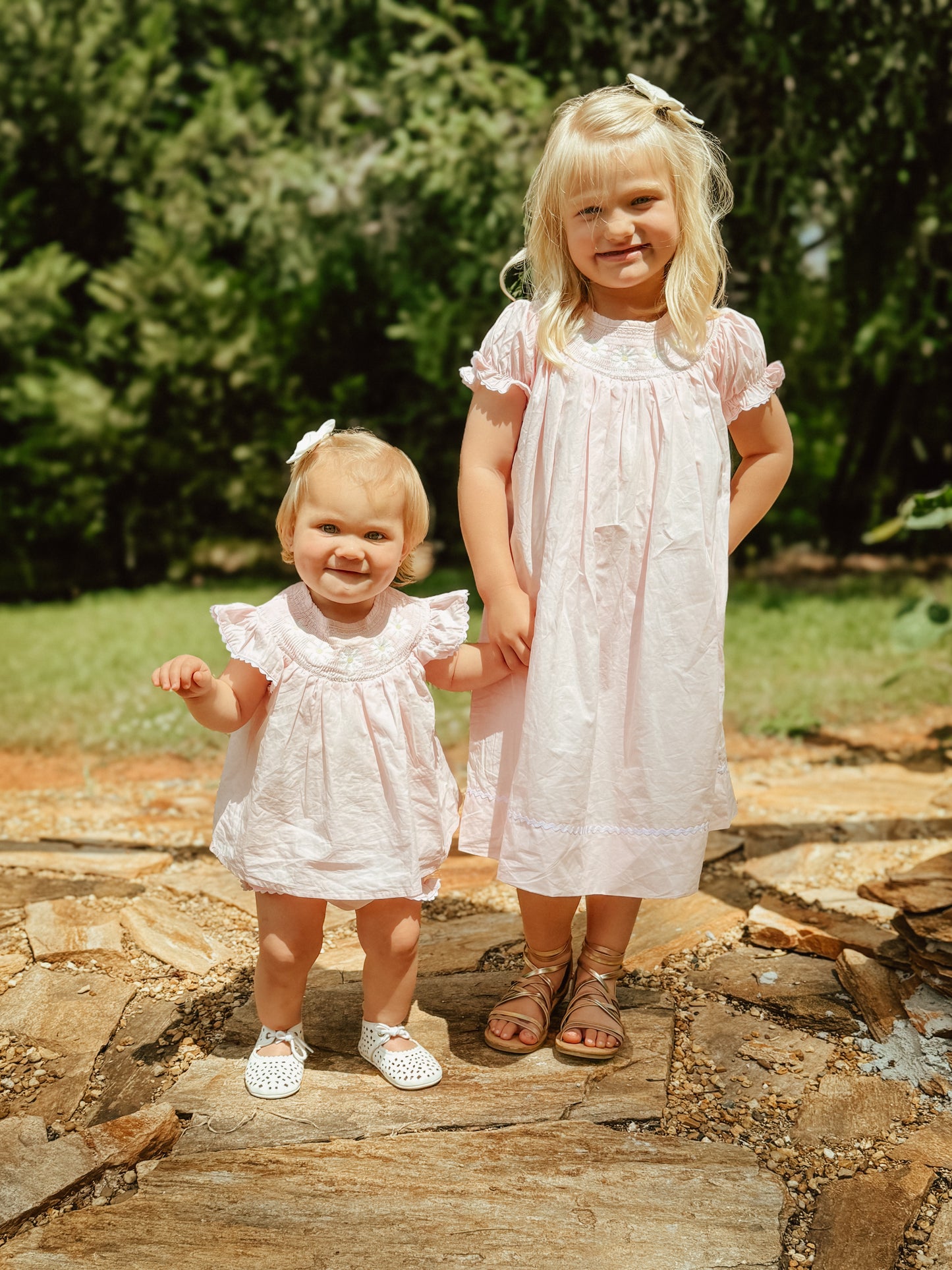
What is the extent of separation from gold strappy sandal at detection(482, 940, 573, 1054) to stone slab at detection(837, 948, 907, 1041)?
25.7 inches

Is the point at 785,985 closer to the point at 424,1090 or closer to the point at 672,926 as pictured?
the point at 672,926

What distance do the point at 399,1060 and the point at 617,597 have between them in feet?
3.21

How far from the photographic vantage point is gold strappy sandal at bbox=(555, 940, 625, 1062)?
2316 mm

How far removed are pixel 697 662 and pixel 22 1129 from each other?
148cm

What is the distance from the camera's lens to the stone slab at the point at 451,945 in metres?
2.77

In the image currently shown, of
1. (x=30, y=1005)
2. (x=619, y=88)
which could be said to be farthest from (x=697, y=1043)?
(x=619, y=88)

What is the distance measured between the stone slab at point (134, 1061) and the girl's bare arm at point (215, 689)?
739 millimetres

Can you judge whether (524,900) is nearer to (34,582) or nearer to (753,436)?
(753,436)

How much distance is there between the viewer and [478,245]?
8.85m

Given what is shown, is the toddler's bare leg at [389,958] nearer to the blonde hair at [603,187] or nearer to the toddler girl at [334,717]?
the toddler girl at [334,717]

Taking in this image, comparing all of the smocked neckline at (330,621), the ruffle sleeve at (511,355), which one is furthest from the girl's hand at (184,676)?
the ruffle sleeve at (511,355)

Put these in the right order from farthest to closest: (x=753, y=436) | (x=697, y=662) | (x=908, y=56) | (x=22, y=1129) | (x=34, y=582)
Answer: (x=34, y=582)
(x=908, y=56)
(x=753, y=436)
(x=697, y=662)
(x=22, y=1129)

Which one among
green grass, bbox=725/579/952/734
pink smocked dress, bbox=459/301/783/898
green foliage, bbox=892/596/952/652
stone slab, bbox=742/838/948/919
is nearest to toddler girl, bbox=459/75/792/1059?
pink smocked dress, bbox=459/301/783/898

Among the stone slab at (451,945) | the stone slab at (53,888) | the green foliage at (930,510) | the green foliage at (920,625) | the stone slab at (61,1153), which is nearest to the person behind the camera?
the stone slab at (61,1153)
